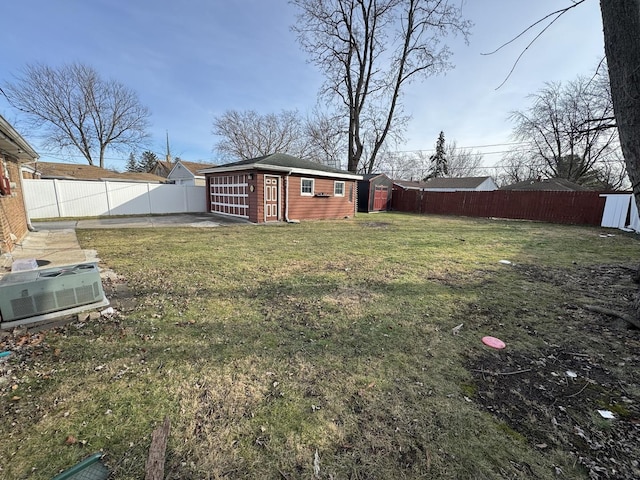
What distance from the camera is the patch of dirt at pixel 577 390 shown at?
155 cm

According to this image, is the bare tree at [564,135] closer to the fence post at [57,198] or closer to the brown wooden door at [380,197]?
the brown wooden door at [380,197]

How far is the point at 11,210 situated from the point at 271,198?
746 cm

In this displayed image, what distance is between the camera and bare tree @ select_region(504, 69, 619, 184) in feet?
60.3

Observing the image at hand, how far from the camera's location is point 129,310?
3.16 metres

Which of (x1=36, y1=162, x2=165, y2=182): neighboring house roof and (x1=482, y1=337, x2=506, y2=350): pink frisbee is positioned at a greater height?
(x1=36, y1=162, x2=165, y2=182): neighboring house roof

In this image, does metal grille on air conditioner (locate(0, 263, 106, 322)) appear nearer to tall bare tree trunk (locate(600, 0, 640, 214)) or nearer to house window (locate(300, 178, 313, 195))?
tall bare tree trunk (locate(600, 0, 640, 214))

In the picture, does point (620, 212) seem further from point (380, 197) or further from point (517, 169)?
point (517, 169)

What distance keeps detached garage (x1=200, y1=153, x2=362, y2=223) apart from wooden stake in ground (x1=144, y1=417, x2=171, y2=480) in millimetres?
9916

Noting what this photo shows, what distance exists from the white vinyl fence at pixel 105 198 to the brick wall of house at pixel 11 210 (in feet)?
12.9

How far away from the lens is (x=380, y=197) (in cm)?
1970

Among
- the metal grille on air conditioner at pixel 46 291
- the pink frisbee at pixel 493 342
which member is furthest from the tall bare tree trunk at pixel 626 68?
the metal grille on air conditioner at pixel 46 291

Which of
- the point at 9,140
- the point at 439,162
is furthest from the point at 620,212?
the point at 439,162

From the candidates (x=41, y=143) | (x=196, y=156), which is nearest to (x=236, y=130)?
(x=196, y=156)

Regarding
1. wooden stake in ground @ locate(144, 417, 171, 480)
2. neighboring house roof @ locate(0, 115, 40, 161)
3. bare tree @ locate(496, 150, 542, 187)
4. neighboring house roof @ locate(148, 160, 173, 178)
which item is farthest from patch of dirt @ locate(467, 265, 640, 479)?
bare tree @ locate(496, 150, 542, 187)
